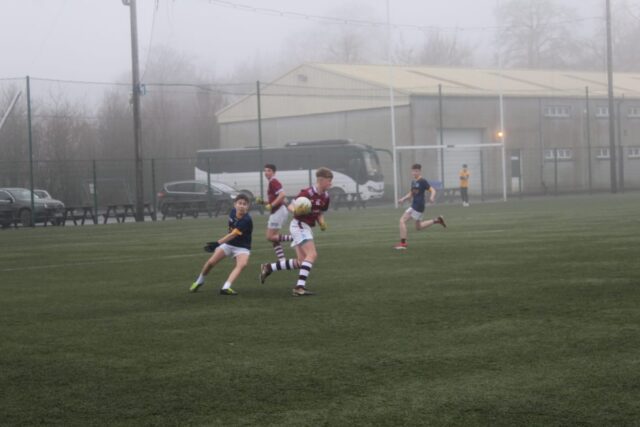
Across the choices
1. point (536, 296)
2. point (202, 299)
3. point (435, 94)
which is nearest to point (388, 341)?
point (536, 296)

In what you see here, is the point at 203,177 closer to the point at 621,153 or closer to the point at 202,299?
the point at 621,153

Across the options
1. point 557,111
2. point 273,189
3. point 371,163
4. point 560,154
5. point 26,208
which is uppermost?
point 557,111

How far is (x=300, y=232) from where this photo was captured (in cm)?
1298

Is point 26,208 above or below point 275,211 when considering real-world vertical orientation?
above

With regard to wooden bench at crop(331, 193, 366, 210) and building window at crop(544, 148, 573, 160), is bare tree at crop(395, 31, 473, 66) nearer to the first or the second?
building window at crop(544, 148, 573, 160)

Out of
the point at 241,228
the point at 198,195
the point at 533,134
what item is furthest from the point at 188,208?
the point at 241,228

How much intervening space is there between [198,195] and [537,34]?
1137 inches

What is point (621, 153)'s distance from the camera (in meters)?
54.5

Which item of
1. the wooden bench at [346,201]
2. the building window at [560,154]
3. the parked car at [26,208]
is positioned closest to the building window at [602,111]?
the building window at [560,154]

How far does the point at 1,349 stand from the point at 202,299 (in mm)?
3605

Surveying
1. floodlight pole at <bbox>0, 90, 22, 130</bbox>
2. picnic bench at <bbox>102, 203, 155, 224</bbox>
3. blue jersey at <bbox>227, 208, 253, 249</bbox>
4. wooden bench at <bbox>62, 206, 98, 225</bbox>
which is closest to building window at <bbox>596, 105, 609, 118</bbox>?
picnic bench at <bbox>102, 203, 155, 224</bbox>

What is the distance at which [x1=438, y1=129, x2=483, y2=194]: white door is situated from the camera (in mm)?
50938

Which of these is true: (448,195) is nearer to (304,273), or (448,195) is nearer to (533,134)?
(533,134)

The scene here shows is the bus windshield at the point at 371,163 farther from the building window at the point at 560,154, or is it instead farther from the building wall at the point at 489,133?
the building window at the point at 560,154
